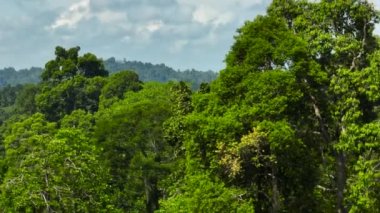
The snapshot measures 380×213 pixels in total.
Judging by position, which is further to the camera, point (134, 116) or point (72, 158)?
point (134, 116)

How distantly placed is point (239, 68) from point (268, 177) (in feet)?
19.8

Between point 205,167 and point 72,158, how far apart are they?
850cm

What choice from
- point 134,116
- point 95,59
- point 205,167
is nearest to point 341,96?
point 205,167

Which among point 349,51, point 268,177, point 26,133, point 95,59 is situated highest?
point 95,59

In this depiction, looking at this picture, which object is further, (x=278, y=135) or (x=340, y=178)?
(x=340, y=178)

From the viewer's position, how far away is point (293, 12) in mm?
32500

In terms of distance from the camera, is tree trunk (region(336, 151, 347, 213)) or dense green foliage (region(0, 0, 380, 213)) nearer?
dense green foliage (region(0, 0, 380, 213))

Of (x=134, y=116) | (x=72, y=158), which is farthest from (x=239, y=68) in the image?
(x=134, y=116)

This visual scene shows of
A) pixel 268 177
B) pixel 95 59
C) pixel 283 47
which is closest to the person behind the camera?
pixel 283 47

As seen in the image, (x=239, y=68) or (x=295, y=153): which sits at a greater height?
(x=239, y=68)

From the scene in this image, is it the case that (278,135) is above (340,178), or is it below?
above

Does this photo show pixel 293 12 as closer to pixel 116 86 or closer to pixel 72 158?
pixel 72 158

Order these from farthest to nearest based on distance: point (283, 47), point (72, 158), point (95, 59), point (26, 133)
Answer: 1. point (95, 59)
2. point (26, 133)
3. point (72, 158)
4. point (283, 47)

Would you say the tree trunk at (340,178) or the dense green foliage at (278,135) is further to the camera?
the tree trunk at (340,178)
